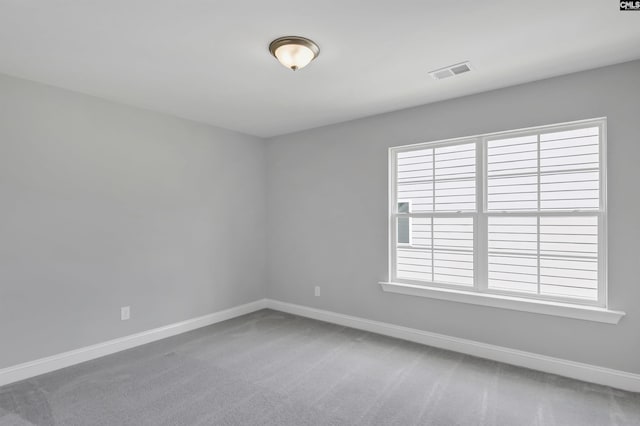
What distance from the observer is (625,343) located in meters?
2.56

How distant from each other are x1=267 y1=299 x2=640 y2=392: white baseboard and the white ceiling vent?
2.48m

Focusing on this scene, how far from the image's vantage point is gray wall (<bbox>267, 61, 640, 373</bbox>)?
8.44 feet

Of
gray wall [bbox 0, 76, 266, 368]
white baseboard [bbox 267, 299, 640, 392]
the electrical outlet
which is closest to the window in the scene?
white baseboard [bbox 267, 299, 640, 392]

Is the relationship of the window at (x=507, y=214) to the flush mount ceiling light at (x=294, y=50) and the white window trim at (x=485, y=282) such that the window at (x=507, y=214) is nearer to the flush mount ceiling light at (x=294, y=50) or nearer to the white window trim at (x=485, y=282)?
the white window trim at (x=485, y=282)

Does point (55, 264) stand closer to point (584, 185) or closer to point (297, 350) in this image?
point (297, 350)

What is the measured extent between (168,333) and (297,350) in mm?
1541

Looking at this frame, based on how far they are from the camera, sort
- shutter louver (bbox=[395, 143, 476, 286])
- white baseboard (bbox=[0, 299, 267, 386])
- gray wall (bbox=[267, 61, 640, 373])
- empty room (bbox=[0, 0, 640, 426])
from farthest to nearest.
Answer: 1. shutter louver (bbox=[395, 143, 476, 286])
2. white baseboard (bbox=[0, 299, 267, 386])
3. gray wall (bbox=[267, 61, 640, 373])
4. empty room (bbox=[0, 0, 640, 426])

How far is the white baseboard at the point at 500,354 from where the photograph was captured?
258 cm

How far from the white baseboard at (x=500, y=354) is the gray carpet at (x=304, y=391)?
8cm

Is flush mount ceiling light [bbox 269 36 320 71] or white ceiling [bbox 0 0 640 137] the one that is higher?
white ceiling [bbox 0 0 640 137]

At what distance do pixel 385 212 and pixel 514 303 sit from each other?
1538 mm

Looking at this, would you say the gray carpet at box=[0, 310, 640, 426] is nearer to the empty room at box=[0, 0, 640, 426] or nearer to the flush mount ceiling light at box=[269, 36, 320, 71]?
the empty room at box=[0, 0, 640, 426]

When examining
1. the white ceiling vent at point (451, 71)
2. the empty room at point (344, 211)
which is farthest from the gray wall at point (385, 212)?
the white ceiling vent at point (451, 71)

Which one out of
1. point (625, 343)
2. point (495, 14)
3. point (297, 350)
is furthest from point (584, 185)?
point (297, 350)
